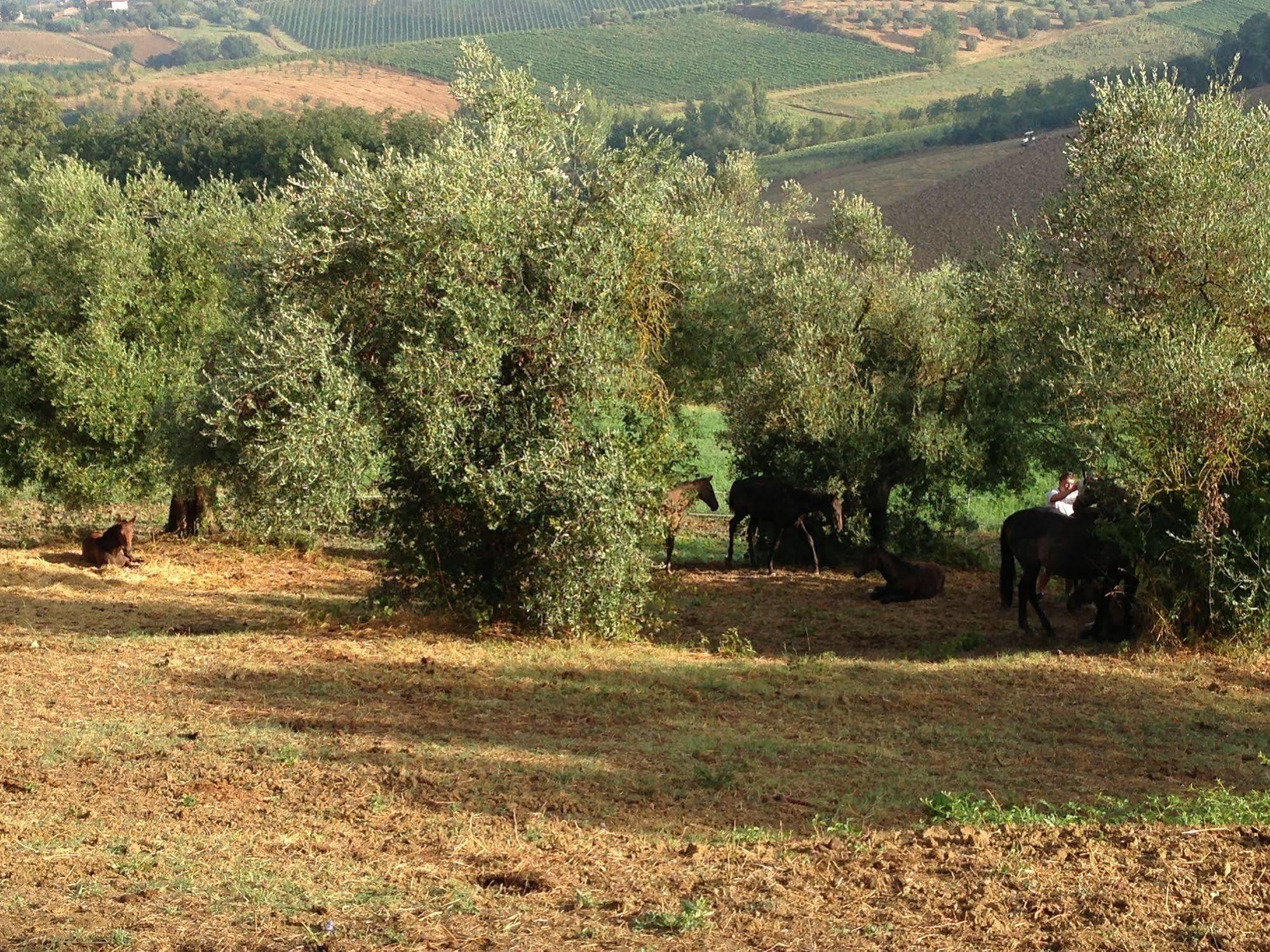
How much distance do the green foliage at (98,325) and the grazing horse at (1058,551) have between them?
12439 millimetres

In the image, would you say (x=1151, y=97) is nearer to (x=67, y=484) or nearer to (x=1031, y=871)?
(x=1031, y=871)

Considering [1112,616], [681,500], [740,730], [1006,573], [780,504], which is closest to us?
[740,730]

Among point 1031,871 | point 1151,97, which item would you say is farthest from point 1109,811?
point 1151,97

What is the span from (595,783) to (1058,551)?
26.9 feet

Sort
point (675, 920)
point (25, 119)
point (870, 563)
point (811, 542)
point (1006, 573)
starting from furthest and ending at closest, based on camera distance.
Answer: point (25, 119), point (811, 542), point (870, 563), point (1006, 573), point (675, 920)

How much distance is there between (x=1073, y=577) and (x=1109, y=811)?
7354 mm

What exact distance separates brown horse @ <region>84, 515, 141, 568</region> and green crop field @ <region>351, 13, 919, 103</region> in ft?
307

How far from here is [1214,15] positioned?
105062 millimetres

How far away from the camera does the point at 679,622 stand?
1664cm

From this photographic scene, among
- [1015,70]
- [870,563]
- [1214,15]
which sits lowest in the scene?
[870,563]

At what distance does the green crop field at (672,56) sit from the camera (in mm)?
113562

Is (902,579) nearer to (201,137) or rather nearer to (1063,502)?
(1063,502)

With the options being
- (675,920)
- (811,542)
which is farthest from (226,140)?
(675,920)

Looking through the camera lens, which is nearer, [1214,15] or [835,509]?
[835,509]
